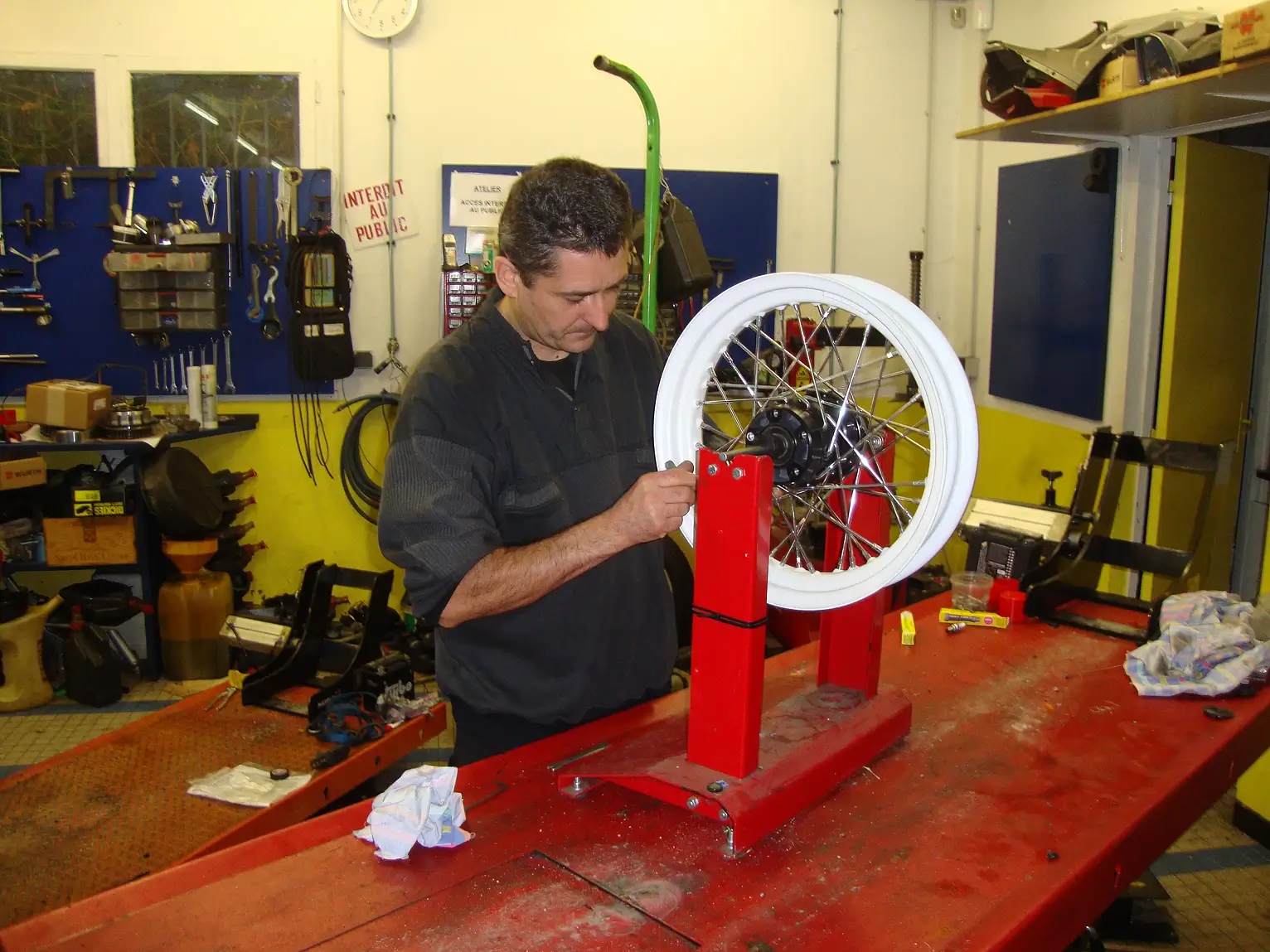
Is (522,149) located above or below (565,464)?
above

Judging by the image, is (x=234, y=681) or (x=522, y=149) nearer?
(x=234, y=681)

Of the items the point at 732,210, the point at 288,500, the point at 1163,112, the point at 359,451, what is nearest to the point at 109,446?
the point at 288,500

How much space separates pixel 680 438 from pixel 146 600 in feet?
10.3

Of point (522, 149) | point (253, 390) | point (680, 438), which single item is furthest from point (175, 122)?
point (680, 438)

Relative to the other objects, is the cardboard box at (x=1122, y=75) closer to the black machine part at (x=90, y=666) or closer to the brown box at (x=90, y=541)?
the brown box at (x=90, y=541)

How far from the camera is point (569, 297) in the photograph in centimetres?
149

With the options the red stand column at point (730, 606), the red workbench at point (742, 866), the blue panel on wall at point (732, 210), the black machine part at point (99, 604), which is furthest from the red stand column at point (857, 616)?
the black machine part at point (99, 604)

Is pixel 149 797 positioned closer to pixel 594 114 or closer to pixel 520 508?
pixel 520 508

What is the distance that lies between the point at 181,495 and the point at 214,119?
1.65m

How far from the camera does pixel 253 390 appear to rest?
14.1ft

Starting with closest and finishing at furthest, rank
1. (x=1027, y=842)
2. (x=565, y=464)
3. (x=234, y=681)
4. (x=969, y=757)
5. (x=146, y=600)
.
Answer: (x=1027, y=842), (x=969, y=757), (x=565, y=464), (x=234, y=681), (x=146, y=600)

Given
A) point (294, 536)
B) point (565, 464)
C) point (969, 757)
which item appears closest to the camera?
point (969, 757)

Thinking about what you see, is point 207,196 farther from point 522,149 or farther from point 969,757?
point 969,757

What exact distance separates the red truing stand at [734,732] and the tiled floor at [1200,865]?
4.44 ft
